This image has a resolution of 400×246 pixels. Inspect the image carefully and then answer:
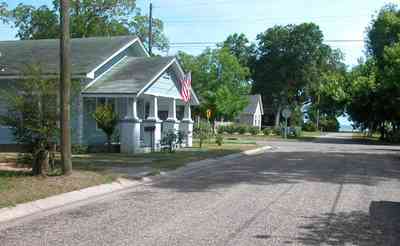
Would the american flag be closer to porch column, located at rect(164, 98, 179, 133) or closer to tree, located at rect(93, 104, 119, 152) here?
porch column, located at rect(164, 98, 179, 133)

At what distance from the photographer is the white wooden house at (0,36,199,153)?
76.5 ft

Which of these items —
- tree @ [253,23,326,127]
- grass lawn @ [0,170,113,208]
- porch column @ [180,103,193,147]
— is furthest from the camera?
tree @ [253,23,326,127]

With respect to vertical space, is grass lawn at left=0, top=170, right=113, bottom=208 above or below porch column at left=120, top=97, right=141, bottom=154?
below

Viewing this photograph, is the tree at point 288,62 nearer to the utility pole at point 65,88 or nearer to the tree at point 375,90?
the tree at point 375,90

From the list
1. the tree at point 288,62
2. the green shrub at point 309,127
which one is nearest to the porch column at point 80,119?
the tree at point 288,62

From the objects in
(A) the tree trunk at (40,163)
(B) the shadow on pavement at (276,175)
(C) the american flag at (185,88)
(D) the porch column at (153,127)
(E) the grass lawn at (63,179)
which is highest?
(C) the american flag at (185,88)

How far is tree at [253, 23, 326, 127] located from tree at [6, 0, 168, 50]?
38998 mm

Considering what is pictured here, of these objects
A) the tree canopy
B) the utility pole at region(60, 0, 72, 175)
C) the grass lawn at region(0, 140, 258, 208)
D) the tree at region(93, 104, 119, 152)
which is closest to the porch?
the tree at region(93, 104, 119, 152)

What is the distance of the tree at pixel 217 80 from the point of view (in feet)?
182

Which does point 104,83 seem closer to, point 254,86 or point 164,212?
point 164,212

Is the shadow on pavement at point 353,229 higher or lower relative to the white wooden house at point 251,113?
lower

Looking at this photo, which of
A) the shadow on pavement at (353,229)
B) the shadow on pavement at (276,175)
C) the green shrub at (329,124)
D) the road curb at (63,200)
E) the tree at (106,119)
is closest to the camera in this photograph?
the shadow on pavement at (353,229)

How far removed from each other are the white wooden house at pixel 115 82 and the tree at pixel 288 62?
59.8 m

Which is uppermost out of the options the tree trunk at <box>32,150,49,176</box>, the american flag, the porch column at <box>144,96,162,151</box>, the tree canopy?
the tree canopy
